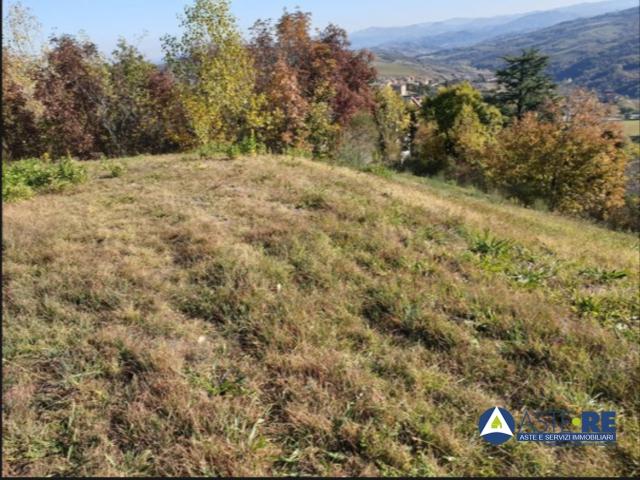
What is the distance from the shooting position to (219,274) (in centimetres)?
392

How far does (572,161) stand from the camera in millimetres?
19609

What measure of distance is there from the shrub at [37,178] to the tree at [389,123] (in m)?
19.2

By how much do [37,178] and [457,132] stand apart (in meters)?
26.5

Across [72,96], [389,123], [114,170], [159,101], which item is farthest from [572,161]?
[72,96]

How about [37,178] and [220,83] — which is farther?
[220,83]

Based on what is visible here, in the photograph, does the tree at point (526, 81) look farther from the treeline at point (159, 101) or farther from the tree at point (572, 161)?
the treeline at point (159, 101)

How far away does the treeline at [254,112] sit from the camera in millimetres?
12242

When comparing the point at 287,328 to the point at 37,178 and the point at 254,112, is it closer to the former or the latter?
the point at 37,178

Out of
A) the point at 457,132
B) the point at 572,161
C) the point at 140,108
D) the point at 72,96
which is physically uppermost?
the point at 72,96

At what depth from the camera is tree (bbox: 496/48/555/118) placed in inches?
1177

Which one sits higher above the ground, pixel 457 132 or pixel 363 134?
pixel 363 134

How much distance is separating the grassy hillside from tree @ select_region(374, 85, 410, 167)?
2046cm

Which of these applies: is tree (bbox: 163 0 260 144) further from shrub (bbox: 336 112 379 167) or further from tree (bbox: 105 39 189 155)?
shrub (bbox: 336 112 379 167)

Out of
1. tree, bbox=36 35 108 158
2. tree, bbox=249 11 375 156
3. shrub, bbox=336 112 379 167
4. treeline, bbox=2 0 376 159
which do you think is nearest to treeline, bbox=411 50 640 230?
shrub, bbox=336 112 379 167
